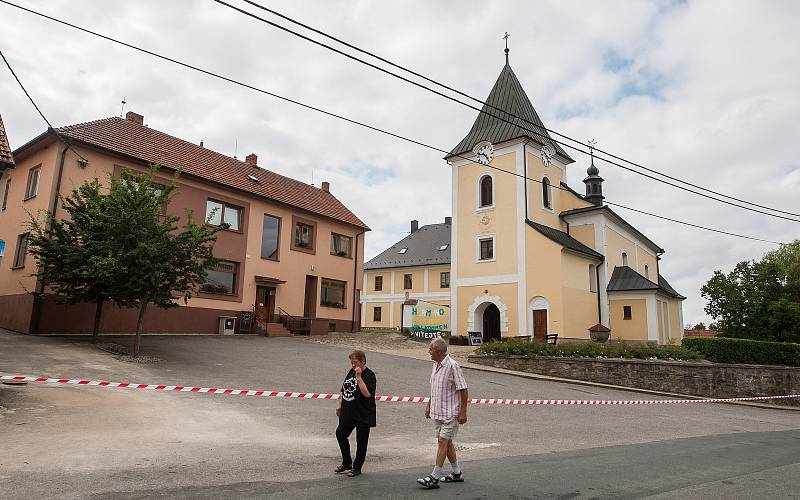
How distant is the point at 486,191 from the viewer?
33.2 metres

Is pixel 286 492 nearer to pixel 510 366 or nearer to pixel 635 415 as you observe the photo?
pixel 635 415

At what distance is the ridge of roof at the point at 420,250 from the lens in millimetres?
49719

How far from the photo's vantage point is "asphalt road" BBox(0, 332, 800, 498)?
5.50m

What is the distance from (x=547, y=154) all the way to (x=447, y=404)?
29.8m

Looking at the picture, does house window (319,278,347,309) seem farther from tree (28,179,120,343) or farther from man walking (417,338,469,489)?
man walking (417,338,469,489)

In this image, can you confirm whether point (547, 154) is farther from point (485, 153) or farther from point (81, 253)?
point (81, 253)

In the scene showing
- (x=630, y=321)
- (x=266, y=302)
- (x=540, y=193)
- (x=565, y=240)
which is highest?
(x=540, y=193)

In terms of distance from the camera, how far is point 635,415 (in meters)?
12.9

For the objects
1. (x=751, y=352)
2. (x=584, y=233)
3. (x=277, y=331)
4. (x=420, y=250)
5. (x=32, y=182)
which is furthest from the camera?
(x=420, y=250)

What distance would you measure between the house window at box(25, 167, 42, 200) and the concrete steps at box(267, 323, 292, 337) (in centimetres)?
1127

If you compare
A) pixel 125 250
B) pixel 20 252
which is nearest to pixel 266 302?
pixel 20 252

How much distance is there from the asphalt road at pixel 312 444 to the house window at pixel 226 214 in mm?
11377

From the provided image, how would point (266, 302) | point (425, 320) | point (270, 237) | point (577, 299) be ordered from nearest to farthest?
point (266, 302), point (270, 237), point (577, 299), point (425, 320)

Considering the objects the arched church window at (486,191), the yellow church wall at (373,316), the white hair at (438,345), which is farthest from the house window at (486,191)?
the white hair at (438,345)
